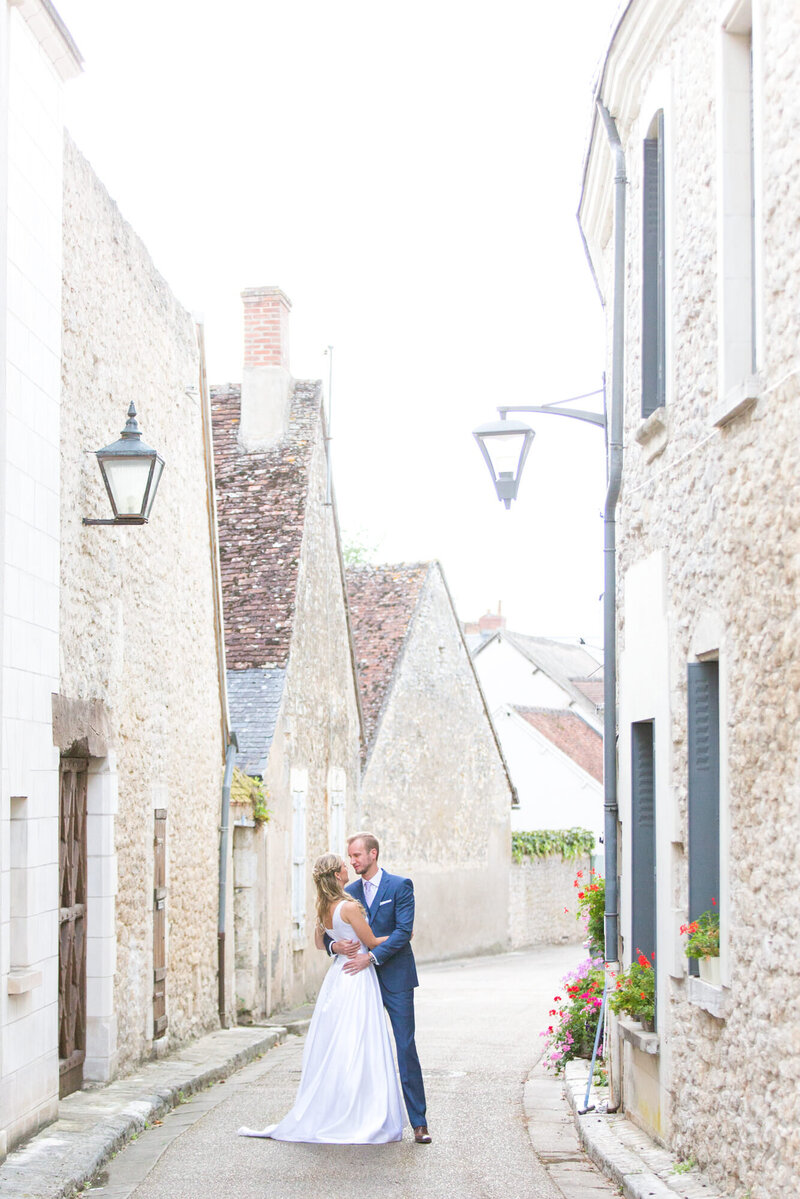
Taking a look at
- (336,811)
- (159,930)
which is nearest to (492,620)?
(336,811)

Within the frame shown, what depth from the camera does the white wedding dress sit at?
761 cm

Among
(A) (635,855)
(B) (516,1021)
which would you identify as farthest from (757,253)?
(B) (516,1021)

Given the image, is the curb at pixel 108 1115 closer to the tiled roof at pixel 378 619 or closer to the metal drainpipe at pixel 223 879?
the metal drainpipe at pixel 223 879

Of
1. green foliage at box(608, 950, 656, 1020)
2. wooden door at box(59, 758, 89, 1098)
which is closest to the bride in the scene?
green foliage at box(608, 950, 656, 1020)

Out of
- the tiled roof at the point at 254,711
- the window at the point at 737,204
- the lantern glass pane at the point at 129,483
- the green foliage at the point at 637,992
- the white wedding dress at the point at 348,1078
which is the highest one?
the window at the point at 737,204

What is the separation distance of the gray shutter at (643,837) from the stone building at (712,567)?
0.5 inches

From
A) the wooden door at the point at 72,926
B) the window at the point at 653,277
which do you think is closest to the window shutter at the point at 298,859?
the wooden door at the point at 72,926

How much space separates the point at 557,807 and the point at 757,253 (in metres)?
30.0

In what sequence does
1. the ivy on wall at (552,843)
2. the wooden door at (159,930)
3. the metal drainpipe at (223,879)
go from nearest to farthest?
the wooden door at (159,930) < the metal drainpipe at (223,879) < the ivy on wall at (552,843)

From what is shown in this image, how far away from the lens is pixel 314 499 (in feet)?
57.2

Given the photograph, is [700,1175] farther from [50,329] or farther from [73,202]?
[73,202]

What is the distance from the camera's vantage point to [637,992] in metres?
7.76

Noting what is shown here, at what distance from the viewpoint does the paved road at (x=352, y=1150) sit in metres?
6.70

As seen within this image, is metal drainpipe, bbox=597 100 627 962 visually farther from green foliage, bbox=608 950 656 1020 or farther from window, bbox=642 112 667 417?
green foliage, bbox=608 950 656 1020
